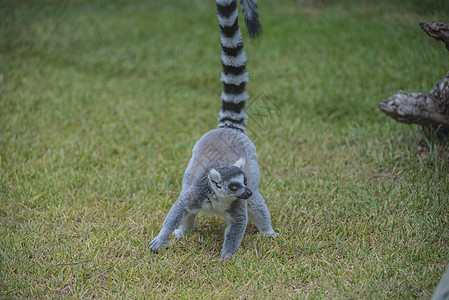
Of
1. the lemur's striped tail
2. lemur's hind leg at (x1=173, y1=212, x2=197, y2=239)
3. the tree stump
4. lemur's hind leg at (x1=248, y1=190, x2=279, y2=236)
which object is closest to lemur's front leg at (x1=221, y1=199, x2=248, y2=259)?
lemur's hind leg at (x1=248, y1=190, x2=279, y2=236)

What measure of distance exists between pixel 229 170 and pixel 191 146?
6.70ft

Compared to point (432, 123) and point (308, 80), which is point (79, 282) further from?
point (308, 80)

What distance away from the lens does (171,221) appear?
305 centimetres

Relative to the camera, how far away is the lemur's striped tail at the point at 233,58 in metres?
3.14

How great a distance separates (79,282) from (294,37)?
5.70 meters

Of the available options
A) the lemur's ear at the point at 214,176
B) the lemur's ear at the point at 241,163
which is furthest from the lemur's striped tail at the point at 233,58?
the lemur's ear at the point at 214,176

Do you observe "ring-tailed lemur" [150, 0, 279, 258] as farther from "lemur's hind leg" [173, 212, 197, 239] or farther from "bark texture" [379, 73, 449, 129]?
"bark texture" [379, 73, 449, 129]

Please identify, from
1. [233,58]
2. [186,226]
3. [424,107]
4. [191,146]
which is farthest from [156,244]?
[424,107]

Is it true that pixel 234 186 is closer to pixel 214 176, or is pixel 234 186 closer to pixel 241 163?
pixel 214 176

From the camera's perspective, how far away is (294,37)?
7.45 m

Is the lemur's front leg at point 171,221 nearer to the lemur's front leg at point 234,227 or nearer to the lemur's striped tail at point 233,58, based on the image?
the lemur's front leg at point 234,227

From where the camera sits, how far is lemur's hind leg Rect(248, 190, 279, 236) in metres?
3.21

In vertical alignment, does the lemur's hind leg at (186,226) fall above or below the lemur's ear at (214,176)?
below

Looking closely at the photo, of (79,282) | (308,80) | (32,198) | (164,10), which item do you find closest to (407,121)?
(308,80)
